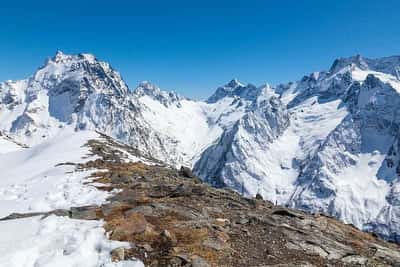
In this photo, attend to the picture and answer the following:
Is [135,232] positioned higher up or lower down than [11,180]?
lower down

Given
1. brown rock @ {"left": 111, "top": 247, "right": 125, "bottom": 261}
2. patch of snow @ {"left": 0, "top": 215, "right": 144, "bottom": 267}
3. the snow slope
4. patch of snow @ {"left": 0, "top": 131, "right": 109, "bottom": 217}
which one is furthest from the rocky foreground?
patch of snow @ {"left": 0, "top": 131, "right": 109, "bottom": 217}

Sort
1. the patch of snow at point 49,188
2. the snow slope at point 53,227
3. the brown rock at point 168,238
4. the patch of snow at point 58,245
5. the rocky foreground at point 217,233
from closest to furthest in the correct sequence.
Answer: the patch of snow at point 58,245, the snow slope at point 53,227, the rocky foreground at point 217,233, the brown rock at point 168,238, the patch of snow at point 49,188

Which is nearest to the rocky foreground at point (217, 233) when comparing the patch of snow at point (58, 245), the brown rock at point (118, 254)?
the brown rock at point (118, 254)

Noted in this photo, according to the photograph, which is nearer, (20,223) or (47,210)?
(20,223)

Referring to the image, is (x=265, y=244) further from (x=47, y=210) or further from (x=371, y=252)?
(x=47, y=210)

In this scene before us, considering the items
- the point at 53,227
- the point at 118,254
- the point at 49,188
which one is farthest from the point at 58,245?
the point at 49,188

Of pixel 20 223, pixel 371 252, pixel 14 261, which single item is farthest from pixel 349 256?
pixel 20 223

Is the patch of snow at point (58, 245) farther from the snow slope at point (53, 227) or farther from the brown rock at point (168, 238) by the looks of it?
the brown rock at point (168, 238)

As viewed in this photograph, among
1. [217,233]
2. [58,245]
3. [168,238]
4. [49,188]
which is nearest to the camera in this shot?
[58,245]

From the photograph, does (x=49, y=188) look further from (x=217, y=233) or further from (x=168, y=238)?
(x=217, y=233)
